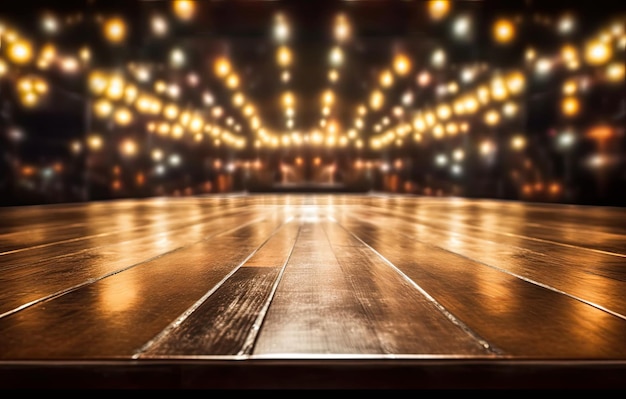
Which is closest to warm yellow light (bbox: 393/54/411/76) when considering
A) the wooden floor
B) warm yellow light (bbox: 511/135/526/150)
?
warm yellow light (bbox: 511/135/526/150)

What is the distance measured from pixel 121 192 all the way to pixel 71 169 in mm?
1819

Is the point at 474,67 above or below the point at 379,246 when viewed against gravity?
above

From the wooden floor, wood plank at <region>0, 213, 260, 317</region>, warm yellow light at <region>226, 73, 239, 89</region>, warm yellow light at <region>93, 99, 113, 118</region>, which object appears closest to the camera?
the wooden floor

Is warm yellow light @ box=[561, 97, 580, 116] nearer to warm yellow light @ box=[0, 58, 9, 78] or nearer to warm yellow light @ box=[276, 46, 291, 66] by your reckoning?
warm yellow light @ box=[276, 46, 291, 66]

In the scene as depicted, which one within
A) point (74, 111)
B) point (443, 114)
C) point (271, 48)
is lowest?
point (74, 111)

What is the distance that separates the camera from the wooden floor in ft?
2.09

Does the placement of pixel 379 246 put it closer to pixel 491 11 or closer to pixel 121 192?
pixel 491 11

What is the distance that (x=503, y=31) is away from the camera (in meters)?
7.11

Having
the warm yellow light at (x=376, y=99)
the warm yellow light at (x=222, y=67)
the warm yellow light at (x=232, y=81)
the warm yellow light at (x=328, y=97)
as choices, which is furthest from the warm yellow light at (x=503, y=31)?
the warm yellow light at (x=232, y=81)

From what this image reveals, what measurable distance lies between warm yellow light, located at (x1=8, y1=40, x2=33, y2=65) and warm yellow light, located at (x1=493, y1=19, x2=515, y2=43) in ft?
26.4

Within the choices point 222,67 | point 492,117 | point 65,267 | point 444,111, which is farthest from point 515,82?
point 65,267

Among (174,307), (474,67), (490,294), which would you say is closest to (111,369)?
(174,307)

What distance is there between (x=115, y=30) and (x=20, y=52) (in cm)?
173

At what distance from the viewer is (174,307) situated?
3.09ft
